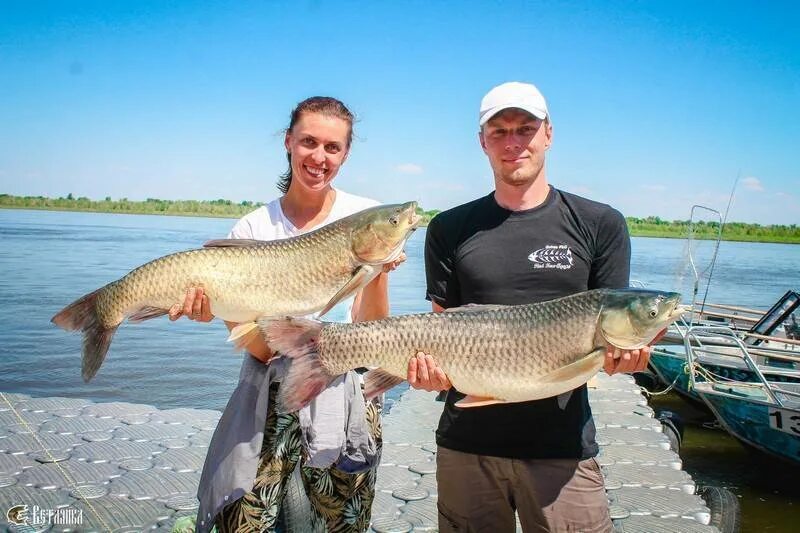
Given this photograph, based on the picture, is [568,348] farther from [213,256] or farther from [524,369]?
[213,256]

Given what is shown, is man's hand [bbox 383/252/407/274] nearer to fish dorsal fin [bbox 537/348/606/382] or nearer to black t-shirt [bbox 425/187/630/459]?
black t-shirt [bbox 425/187/630/459]

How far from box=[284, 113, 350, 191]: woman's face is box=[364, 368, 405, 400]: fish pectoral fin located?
963mm

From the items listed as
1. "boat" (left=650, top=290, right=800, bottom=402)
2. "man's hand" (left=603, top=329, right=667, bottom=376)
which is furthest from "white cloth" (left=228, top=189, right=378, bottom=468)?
"boat" (left=650, top=290, right=800, bottom=402)

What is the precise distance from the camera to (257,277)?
10.3 feet

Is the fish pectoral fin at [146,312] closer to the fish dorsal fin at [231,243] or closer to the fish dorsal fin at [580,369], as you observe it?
the fish dorsal fin at [231,243]

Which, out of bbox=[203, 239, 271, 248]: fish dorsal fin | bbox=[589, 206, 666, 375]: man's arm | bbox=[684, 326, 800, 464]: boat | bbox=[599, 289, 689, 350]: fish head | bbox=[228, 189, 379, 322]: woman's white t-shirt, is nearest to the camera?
bbox=[599, 289, 689, 350]: fish head

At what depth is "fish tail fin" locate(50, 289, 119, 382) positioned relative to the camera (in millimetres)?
3213

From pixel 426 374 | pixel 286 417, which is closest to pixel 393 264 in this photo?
pixel 426 374

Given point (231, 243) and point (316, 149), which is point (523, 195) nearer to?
point (316, 149)

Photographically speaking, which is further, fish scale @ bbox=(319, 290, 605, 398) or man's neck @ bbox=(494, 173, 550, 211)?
man's neck @ bbox=(494, 173, 550, 211)

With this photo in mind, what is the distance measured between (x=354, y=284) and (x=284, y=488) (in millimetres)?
1088

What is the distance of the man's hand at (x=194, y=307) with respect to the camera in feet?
10.2

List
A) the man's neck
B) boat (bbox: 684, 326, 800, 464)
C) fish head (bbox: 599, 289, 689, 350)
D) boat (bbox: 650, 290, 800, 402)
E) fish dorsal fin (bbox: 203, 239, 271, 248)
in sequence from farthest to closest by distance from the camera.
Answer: boat (bbox: 650, 290, 800, 402), boat (bbox: 684, 326, 800, 464), fish dorsal fin (bbox: 203, 239, 271, 248), the man's neck, fish head (bbox: 599, 289, 689, 350)

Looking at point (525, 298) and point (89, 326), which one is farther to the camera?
point (89, 326)
